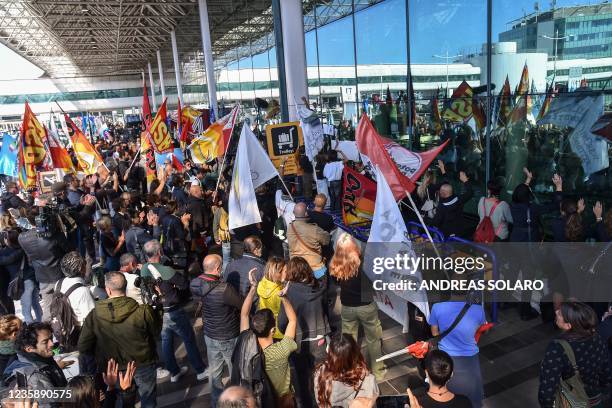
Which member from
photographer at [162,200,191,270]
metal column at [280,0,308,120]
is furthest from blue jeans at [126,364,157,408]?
metal column at [280,0,308,120]

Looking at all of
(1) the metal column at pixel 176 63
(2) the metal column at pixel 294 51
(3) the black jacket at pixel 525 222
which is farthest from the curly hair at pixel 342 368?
(1) the metal column at pixel 176 63

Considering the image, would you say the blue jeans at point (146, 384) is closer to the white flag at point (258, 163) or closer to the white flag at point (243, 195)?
the white flag at point (243, 195)

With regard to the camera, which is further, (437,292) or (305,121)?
(305,121)

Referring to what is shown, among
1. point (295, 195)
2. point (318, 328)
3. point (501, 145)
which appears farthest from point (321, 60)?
point (318, 328)

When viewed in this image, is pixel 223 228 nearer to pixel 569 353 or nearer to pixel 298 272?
pixel 298 272

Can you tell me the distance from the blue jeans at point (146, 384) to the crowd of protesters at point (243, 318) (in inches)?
0.5

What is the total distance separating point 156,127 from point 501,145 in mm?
7887

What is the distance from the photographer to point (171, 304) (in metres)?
4.83

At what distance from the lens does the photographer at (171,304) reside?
187 inches

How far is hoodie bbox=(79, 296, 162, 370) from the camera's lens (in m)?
3.83

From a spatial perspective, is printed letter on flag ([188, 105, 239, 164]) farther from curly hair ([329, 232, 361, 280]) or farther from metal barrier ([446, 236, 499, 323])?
curly hair ([329, 232, 361, 280])

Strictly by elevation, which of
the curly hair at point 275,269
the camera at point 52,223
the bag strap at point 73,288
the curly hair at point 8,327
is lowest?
the curly hair at point 8,327

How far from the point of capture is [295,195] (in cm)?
1202

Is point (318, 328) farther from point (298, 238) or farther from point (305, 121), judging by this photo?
point (305, 121)
